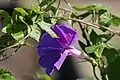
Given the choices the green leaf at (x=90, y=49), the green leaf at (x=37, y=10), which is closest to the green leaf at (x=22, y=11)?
the green leaf at (x=37, y=10)

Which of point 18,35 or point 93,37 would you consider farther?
point 93,37

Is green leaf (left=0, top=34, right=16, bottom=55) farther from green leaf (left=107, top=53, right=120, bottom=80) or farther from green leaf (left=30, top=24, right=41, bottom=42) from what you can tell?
green leaf (left=107, top=53, right=120, bottom=80)

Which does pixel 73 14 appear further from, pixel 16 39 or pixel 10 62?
pixel 10 62

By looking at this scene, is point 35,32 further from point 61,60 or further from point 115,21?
point 115,21

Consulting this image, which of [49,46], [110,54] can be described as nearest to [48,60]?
[49,46]

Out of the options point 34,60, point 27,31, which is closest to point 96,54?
point 27,31

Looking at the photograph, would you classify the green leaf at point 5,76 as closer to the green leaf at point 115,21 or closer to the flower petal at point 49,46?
the flower petal at point 49,46
